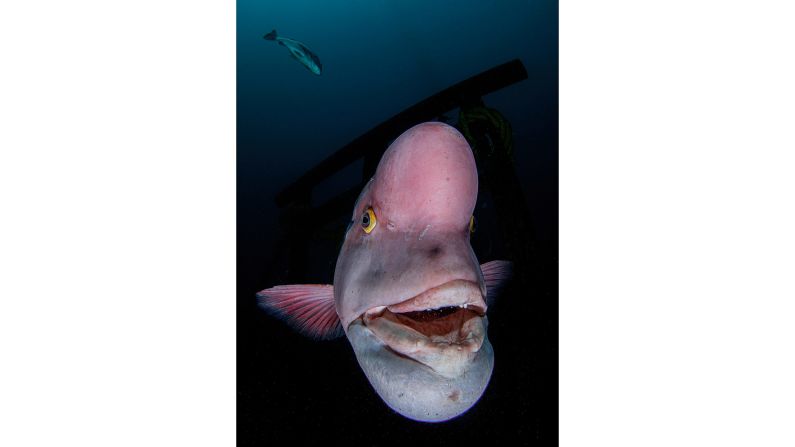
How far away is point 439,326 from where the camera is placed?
148 centimetres

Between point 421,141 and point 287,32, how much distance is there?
62.8 inches

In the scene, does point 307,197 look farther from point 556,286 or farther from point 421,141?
point 556,286

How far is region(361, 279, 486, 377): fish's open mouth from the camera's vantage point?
1377 millimetres

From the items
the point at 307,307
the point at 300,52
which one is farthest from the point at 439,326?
the point at 300,52

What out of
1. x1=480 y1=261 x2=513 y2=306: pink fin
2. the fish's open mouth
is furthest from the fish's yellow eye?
x1=480 y1=261 x2=513 y2=306: pink fin

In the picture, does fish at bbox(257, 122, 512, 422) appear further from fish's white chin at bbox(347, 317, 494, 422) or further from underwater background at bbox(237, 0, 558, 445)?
underwater background at bbox(237, 0, 558, 445)

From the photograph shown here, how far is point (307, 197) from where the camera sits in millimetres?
2438

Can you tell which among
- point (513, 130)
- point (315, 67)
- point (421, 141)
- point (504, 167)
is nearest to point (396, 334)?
point (421, 141)

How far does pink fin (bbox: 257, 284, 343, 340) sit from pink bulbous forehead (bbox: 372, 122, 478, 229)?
836 millimetres

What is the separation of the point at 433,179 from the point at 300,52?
1.55 metres

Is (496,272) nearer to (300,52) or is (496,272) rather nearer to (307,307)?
(307,307)

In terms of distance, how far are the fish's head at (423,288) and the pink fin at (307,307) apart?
531 millimetres

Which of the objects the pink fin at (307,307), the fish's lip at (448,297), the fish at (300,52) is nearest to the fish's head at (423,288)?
the fish's lip at (448,297)

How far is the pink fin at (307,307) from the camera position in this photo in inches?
85.8
